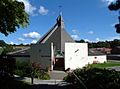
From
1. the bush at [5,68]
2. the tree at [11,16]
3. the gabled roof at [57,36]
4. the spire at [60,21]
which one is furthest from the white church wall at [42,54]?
the bush at [5,68]

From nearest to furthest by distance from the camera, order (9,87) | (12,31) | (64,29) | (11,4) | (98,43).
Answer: (9,87) → (11,4) → (12,31) → (64,29) → (98,43)

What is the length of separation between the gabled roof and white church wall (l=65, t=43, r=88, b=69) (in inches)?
319

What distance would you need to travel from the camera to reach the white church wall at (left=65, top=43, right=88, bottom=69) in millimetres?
47141

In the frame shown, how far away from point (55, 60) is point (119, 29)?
3393 cm

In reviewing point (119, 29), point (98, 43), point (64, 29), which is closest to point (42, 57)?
point (64, 29)

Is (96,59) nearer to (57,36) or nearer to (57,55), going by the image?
(57,36)

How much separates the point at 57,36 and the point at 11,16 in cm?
4173

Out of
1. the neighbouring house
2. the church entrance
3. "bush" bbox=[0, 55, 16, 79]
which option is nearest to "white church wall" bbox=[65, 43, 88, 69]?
the neighbouring house

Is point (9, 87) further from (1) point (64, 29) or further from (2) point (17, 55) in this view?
(1) point (64, 29)

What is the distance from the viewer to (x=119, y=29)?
15586mm

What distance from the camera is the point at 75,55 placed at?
48.1m

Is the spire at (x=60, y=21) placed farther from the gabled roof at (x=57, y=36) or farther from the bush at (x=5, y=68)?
the bush at (x=5, y=68)

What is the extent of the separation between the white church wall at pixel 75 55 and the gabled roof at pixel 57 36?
319 inches

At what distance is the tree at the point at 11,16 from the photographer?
18.0m
